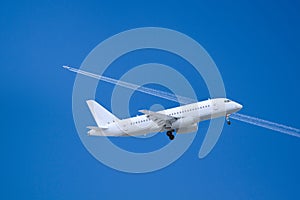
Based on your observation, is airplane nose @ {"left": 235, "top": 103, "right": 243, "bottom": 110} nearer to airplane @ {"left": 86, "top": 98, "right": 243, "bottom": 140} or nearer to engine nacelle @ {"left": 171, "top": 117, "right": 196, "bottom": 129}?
airplane @ {"left": 86, "top": 98, "right": 243, "bottom": 140}

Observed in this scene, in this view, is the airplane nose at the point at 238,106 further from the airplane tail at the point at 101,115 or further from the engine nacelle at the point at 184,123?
the airplane tail at the point at 101,115

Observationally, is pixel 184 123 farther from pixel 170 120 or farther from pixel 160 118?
pixel 160 118

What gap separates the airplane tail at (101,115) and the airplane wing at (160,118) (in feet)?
22.9

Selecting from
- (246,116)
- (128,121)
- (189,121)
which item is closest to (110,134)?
(128,121)

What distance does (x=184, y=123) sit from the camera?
119m

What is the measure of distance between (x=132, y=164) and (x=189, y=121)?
16146mm

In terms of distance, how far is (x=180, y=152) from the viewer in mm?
127625

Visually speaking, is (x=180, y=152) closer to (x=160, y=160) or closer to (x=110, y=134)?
(x=160, y=160)

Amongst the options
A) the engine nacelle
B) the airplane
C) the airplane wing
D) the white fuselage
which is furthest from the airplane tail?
the engine nacelle

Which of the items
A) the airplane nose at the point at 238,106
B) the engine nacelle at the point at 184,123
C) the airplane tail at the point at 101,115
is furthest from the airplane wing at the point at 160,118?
the airplane nose at the point at 238,106

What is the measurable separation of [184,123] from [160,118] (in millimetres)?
3596

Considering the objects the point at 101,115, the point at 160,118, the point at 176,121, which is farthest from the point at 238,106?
the point at 101,115

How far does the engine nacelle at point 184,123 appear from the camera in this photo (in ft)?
389

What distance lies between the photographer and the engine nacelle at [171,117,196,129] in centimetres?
11869
